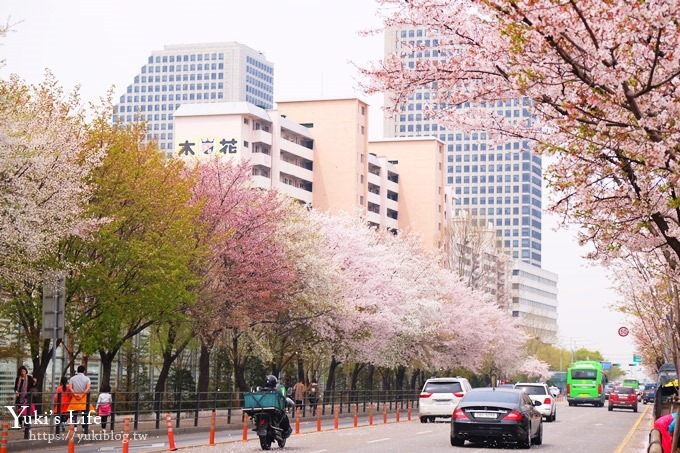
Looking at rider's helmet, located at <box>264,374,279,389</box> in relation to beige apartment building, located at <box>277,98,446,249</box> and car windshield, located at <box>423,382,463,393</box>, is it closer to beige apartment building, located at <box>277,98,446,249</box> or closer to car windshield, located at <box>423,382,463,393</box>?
car windshield, located at <box>423,382,463,393</box>

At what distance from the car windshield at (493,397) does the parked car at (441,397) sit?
50.8 feet

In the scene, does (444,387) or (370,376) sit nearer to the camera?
(444,387)

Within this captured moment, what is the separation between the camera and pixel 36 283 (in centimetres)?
3077

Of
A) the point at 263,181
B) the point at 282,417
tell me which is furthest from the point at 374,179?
the point at 282,417

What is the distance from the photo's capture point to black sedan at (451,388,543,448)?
26.2m

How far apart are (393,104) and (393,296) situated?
1957 inches

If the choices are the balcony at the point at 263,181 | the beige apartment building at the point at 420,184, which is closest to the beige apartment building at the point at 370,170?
the beige apartment building at the point at 420,184

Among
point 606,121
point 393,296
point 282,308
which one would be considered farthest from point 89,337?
point 393,296

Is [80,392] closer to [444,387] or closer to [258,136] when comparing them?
[444,387]

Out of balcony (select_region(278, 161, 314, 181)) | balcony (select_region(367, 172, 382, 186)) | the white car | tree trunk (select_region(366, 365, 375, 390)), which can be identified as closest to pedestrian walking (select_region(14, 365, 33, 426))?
the white car

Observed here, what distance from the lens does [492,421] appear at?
26281mm

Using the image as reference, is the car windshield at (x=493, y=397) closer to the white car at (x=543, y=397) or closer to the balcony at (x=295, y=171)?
the white car at (x=543, y=397)

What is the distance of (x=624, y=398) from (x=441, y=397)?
32.3 metres

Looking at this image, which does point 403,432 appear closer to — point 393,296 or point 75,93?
point 75,93
